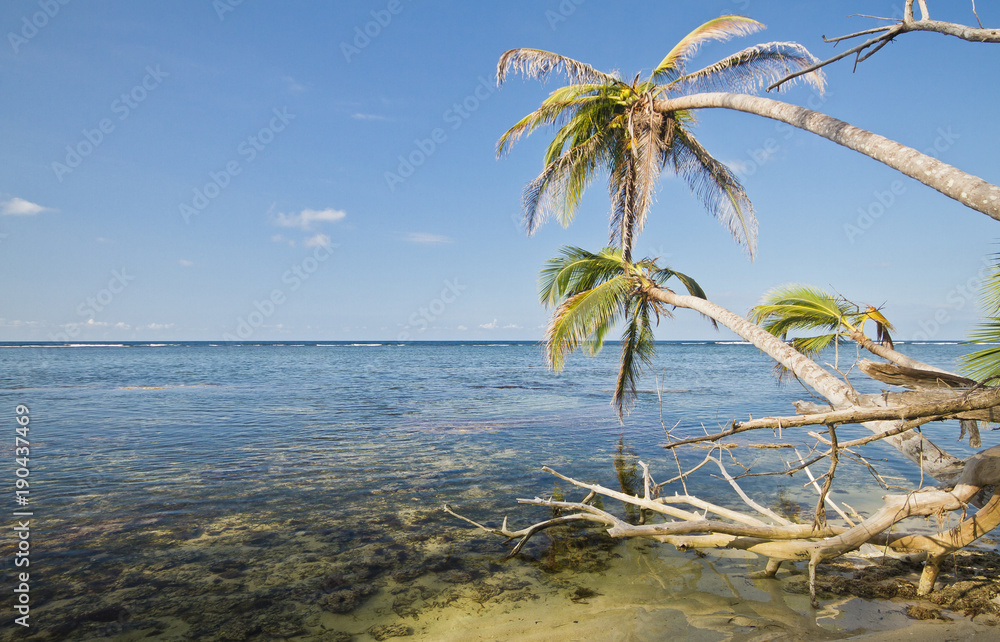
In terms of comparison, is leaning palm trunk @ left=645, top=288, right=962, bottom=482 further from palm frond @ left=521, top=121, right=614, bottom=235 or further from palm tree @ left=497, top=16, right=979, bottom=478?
palm frond @ left=521, top=121, right=614, bottom=235

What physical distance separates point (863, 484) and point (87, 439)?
15.2 metres

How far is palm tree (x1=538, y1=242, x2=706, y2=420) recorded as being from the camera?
7949mm

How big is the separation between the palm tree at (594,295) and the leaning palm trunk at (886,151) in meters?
3.00

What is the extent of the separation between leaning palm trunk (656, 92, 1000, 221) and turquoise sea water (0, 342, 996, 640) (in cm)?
256

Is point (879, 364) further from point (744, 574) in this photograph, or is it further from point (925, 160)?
point (744, 574)

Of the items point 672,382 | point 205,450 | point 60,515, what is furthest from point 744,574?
point 672,382

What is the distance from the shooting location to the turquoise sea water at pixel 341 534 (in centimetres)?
402

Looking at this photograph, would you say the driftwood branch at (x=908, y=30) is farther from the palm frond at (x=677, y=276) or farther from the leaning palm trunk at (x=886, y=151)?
the palm frond at (x=677, y=276)

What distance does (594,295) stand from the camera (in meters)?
7.80

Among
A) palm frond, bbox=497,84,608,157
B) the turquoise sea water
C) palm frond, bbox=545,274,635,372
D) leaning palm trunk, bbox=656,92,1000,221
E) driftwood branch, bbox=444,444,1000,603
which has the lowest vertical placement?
the turquoise sea water

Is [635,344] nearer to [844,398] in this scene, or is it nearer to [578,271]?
[578,271]
